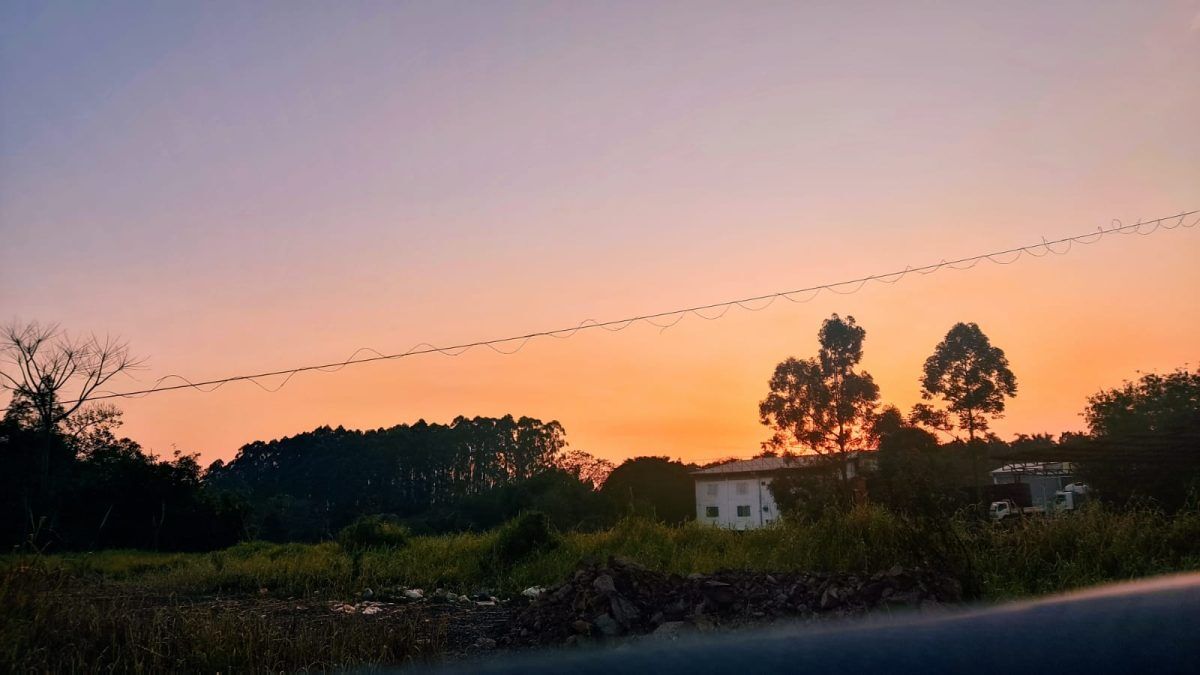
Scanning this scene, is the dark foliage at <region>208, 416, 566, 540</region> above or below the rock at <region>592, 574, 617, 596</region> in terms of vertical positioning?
above

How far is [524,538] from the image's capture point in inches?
579

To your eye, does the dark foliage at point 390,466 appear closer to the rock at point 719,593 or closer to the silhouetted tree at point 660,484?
the silhouetted tree at point 660,484

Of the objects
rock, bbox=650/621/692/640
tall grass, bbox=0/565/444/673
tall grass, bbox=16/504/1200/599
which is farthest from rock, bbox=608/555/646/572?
tall grass, bbox=0/565/444/673

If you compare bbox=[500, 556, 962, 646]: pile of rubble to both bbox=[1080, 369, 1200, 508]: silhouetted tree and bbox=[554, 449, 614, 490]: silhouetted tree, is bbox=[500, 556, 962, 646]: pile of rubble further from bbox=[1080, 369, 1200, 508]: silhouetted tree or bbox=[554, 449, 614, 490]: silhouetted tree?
bbox=[554, 449, 614, 490]: silhouetted tree

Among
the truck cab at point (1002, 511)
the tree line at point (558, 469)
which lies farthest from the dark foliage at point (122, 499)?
the truck cab at point (1002, 511)

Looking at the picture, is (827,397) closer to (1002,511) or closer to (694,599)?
(1002,511)

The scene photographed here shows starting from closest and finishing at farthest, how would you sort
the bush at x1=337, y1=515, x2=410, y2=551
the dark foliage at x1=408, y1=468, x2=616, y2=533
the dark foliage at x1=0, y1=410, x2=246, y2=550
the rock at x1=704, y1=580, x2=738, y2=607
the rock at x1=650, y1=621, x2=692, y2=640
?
the rock at x1=650, y1=621, x2=692, y2=640 < the rock at x1=704, y1=580, x2=738, y2=607 < the bush at x1=337, y1=515, x2=410, y2=551 < the dark foliage at x1=0, y1=410, x2=246, y2=550 < the dark foliage at x1=408, y1=468, x2=616, y2=533

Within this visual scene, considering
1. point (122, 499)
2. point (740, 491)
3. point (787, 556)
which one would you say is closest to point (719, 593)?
point (787, 556)

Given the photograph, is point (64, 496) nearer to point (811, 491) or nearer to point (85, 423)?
point (85, 423)

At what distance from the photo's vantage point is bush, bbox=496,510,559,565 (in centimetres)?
1459

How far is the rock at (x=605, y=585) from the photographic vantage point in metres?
8.09

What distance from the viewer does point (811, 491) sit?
84.0ft

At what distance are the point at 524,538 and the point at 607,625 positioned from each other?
7337mm

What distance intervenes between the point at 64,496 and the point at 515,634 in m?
25.3
